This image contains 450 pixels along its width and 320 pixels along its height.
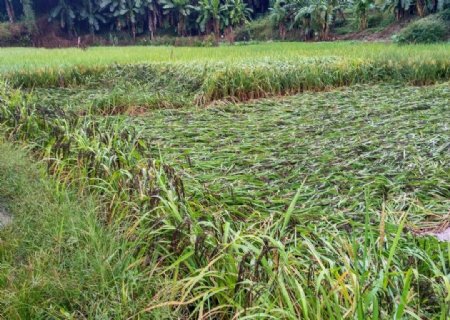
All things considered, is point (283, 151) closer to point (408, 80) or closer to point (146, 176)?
point (146, 176)

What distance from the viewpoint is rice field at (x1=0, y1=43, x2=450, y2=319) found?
1.27 m

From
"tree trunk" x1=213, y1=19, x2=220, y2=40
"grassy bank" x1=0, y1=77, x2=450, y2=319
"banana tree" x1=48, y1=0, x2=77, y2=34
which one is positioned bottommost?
"grassy bank" x1=0, y1=77, x2=450, y2=319

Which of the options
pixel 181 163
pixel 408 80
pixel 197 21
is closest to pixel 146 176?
pixel 181 163

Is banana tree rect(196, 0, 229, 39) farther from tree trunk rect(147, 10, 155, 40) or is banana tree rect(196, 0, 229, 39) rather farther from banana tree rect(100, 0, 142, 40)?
banana tree rect(100, 0, 142, 40)

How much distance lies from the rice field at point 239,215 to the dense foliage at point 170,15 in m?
14.5

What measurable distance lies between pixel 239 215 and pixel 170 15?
→ 22349 mm

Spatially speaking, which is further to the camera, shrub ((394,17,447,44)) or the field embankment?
shrub ((394,17,447,44))

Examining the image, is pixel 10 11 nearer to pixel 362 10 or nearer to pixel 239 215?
pixel 362 10

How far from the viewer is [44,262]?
64.3 inches

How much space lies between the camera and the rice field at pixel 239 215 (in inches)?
50.0

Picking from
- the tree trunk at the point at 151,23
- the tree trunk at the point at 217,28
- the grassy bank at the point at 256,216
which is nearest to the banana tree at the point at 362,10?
the tree trunk at the point at 217,28

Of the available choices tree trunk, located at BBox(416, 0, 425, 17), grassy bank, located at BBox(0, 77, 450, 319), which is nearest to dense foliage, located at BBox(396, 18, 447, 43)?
tree trunk, located at BBox(416, 0, 425, 17)

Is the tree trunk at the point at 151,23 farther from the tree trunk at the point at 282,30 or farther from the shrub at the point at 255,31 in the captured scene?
the tree trunk at the point at 282,30

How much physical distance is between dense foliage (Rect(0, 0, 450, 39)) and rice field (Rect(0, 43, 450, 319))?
14542mm
